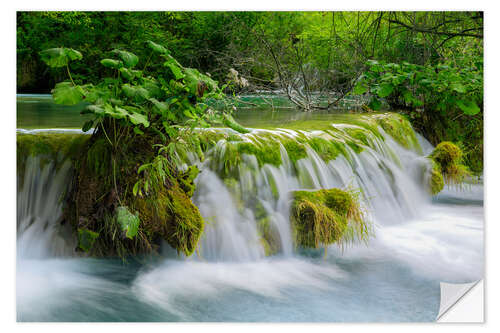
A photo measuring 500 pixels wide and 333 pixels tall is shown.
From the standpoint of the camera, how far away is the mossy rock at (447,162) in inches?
129

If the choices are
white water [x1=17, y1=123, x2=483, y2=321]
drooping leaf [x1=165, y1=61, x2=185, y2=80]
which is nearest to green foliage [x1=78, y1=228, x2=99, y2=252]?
white water [x1=17, y1=123, x2=483, y2=321]

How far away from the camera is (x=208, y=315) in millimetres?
2225

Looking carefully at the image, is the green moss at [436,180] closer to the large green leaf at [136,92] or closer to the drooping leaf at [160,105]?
the drooping leaf at [160,105]

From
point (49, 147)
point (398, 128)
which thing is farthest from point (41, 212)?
point (398, 128)

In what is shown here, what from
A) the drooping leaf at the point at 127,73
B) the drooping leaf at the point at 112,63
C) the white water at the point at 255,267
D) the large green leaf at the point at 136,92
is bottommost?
the white water at the point at 255,267

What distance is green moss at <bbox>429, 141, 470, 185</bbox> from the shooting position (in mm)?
3254

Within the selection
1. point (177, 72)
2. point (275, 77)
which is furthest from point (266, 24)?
point (177, 72)

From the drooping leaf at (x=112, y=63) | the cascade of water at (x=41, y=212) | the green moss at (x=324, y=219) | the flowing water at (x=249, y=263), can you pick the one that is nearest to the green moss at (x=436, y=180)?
the flowing water at (x=249, y=263)

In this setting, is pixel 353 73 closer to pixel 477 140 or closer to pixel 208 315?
pixel 477 140

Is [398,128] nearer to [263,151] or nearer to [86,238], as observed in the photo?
[263,151]

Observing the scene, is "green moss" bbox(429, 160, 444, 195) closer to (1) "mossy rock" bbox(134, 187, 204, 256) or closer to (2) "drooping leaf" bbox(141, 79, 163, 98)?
(1) "mossy rock" bbox(134, 187, 204, 256)

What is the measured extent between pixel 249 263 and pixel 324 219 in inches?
20.3

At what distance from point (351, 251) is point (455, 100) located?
1.42 meters

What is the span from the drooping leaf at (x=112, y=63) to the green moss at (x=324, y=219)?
1.27 m
